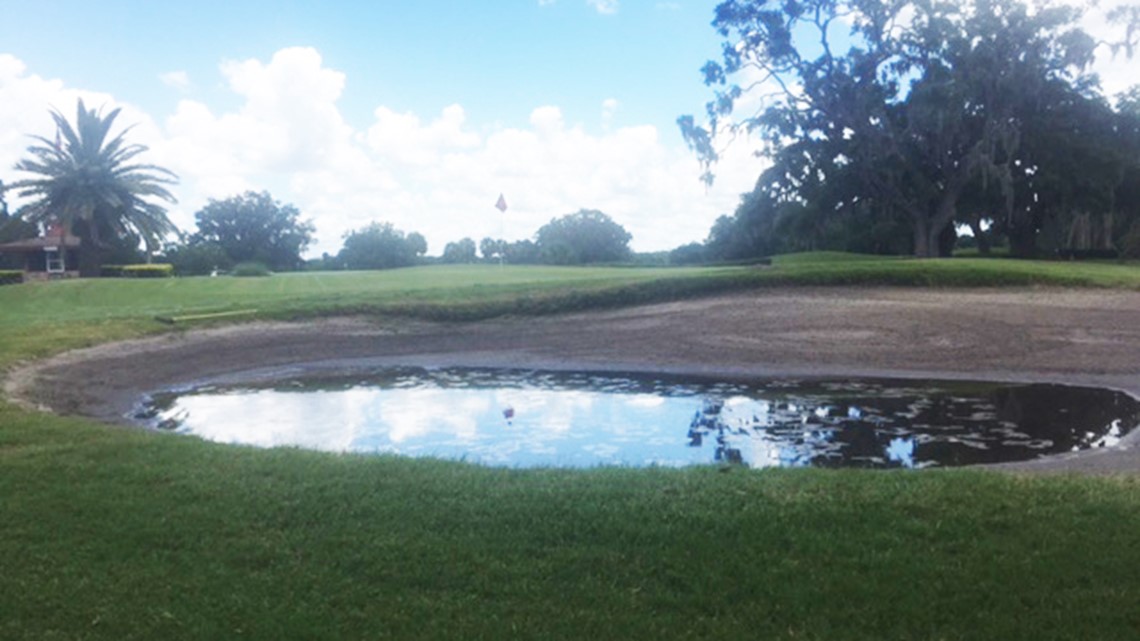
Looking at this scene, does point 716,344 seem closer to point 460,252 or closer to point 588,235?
point 460,252

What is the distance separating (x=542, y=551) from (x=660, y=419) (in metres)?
6.57

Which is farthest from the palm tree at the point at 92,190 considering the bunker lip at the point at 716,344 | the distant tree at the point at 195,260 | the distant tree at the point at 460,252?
the bunker lip at the point at 716,344

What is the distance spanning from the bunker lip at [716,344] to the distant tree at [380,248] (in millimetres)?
41479

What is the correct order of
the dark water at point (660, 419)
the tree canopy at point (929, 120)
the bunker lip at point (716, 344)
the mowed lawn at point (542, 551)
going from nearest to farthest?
the mowed lawn at point (542, 551) < the dark water at point (660, 419) < the bunker lip at point (716, 344) < the tree canopy at point (929, 120)

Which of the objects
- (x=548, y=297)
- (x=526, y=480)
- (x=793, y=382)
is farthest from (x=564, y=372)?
(x=526, y=480)

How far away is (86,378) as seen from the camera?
16062 millimetres

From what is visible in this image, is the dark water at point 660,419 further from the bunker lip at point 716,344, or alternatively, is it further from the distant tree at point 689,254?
the distant tree at point 689,254

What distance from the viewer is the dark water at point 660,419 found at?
9.84 meters

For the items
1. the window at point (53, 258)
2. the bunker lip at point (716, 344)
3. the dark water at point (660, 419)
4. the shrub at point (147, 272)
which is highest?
the window at point (53, 258)

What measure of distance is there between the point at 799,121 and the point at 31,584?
3640 cm

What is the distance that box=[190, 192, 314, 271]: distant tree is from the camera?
252 ft

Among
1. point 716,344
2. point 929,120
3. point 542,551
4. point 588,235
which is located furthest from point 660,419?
point 588,235

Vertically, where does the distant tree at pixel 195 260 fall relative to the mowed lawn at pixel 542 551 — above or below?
above

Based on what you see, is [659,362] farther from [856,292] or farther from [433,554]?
[433,554]
